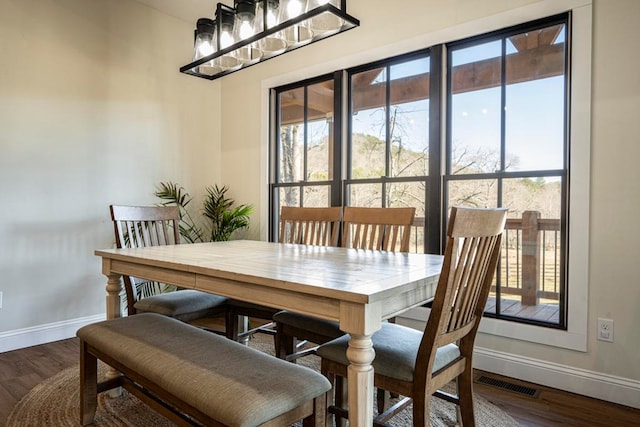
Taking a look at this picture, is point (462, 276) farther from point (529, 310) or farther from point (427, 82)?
point (427, 82)

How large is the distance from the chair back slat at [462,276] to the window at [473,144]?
114 cm

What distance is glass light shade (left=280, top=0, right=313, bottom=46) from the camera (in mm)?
1888

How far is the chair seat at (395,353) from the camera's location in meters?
1.40

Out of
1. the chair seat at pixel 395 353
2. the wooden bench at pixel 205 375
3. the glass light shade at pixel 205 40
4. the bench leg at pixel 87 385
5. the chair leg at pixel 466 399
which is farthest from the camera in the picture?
the glass light shade at pixel 205 40

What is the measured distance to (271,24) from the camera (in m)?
2.00

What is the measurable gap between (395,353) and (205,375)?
66cm

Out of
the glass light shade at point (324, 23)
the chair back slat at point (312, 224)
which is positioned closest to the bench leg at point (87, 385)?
the chair back slat at point (312, 224)

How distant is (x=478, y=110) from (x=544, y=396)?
5.88 ft

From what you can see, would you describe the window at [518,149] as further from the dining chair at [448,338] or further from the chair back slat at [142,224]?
the chair back slat at [142,224]

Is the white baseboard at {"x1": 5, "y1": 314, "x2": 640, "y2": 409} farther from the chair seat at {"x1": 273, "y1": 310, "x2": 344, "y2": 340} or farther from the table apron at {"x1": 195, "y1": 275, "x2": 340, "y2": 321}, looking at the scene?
the table apron at {"x1": 195, "y1": 275, "x2": 340, "y2": 321}

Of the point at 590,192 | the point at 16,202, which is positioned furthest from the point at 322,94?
the point at 16,202

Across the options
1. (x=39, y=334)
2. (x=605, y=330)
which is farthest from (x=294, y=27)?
(x=39, y=334)

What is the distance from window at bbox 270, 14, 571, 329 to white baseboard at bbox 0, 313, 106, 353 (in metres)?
2.21

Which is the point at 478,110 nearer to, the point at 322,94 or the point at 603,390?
the point at 322,94
